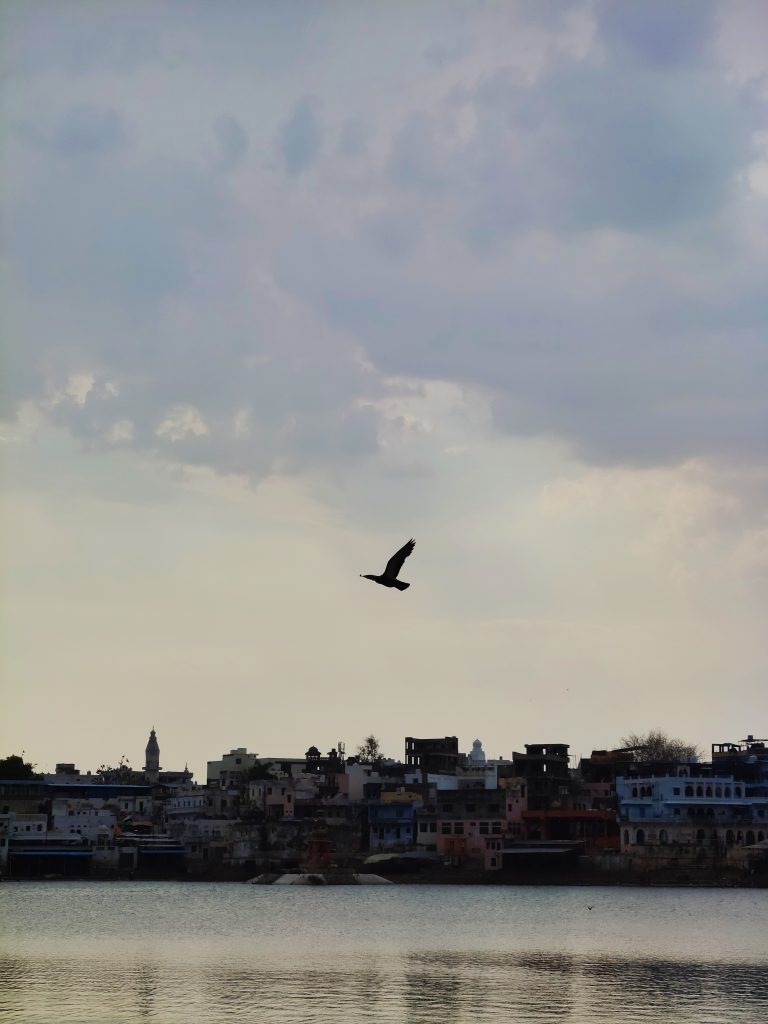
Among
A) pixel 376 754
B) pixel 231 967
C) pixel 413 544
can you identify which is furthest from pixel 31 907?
pixel 376 754

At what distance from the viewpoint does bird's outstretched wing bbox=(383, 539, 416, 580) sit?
29417 mm

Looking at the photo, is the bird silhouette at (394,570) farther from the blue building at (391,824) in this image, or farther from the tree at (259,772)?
the tree at (259,772)

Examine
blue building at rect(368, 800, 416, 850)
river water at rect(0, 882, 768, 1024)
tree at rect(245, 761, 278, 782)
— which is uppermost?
tree at rect(245, 761, 278, 782)

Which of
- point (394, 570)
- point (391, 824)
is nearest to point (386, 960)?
point (394, 570)

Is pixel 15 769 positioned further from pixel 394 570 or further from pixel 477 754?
pixel 394 570

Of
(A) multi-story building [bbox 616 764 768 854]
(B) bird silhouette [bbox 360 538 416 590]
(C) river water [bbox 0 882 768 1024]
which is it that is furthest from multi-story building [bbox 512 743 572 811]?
(B) bird silhouette [bbox 360 538 416 590]

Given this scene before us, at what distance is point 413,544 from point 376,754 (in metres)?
112

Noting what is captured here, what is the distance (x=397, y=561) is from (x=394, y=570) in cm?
23

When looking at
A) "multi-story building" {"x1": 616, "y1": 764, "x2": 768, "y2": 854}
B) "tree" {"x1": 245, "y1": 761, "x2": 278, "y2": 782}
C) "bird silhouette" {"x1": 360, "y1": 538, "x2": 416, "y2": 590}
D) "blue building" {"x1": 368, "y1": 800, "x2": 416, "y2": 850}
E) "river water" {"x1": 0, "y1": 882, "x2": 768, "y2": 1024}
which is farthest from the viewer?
"tree" {"x1": 245, "y1": 761, "x2": 278, "y2": 782}

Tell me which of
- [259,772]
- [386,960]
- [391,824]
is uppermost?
[259,772]

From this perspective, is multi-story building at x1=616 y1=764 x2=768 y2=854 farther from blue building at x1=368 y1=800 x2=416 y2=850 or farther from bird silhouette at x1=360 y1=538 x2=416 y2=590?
bird silhouette at x1=360 y1=538 x2=416 y2=590

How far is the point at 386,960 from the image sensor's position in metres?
50.2

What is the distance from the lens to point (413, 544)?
29375mm

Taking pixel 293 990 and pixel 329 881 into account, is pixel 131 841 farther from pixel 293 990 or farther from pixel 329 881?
pixel 293 990
